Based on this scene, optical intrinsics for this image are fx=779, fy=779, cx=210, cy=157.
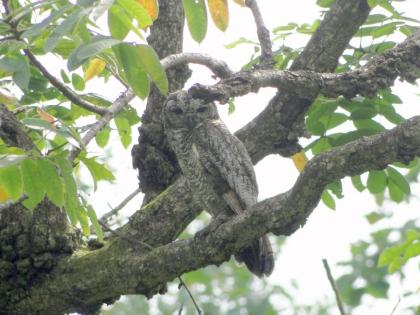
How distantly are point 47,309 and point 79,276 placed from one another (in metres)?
0.23

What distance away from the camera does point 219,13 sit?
3080 millimetres

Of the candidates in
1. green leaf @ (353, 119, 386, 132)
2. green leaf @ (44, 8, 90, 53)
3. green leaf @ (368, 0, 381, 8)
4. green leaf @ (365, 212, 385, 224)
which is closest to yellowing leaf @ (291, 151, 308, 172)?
green leaf @ (353, 119, 386, 132)

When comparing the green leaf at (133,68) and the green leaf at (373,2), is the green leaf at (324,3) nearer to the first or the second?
the green leaf at (373,2)

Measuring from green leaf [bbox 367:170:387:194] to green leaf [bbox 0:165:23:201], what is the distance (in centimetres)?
199

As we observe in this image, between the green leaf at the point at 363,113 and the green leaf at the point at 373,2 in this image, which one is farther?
the green leaf at the point at 363,113

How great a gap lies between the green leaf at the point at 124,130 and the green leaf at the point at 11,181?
1663 millimetres

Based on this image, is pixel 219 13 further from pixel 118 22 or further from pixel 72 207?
pixel 72 207

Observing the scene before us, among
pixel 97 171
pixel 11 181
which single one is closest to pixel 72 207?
pixel 11 181

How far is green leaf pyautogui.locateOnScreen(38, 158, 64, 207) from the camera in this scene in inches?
112

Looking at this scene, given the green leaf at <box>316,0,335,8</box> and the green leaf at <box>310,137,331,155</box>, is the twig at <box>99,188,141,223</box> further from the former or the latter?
the green leaf at <box>316,0,335,8</box>

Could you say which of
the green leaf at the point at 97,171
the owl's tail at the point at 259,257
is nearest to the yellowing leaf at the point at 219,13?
the green leaf at the point at 97,171

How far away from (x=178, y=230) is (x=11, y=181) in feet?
4.49

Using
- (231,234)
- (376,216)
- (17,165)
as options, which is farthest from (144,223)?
(376,216)

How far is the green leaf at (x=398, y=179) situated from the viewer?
4039mm
